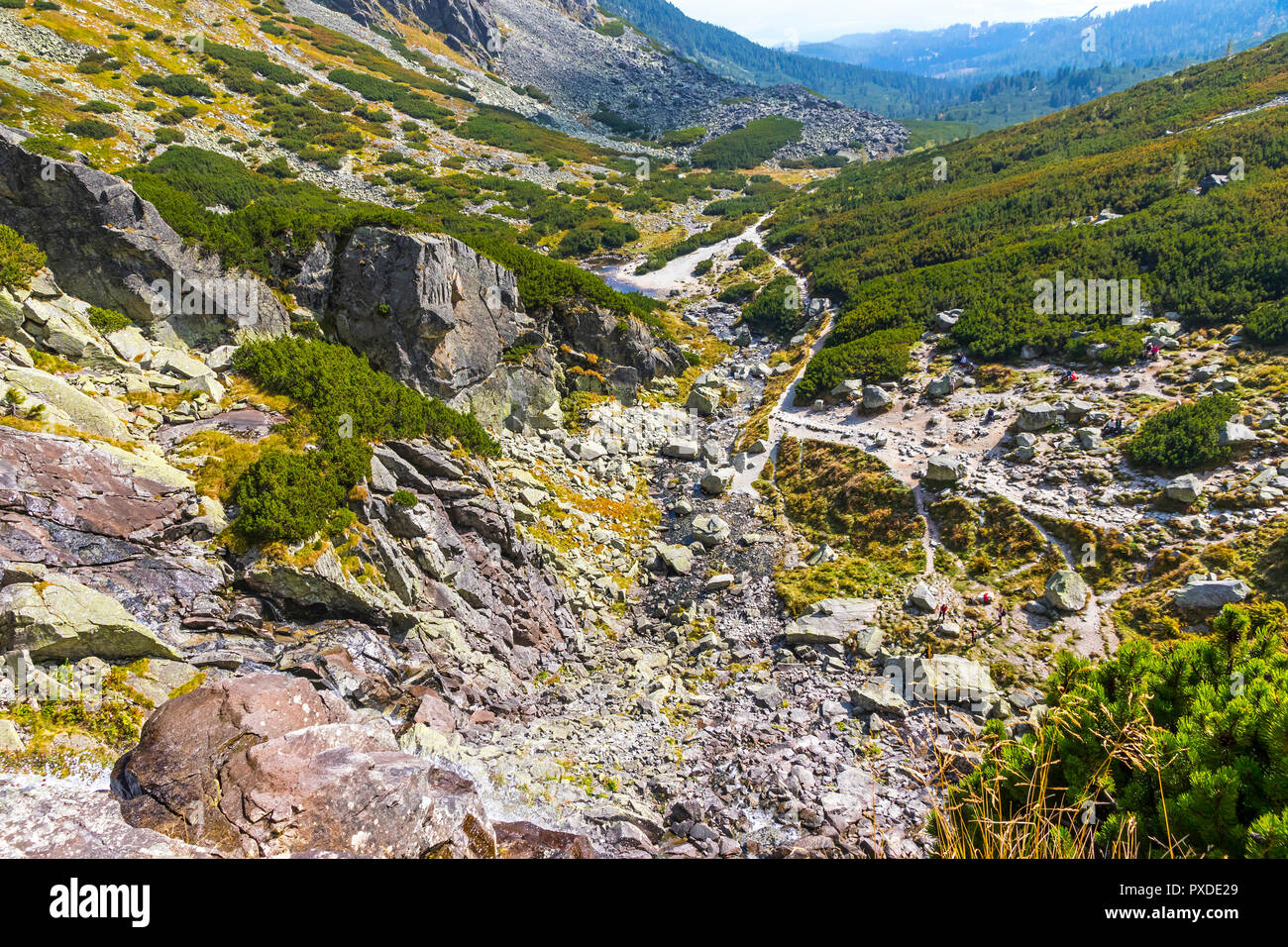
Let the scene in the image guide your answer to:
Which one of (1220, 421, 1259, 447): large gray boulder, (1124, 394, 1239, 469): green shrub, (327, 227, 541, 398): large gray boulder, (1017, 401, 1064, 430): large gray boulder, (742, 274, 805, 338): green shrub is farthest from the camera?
(742, 274, 805, 338): green shrub

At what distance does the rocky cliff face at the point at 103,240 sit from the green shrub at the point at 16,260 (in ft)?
5.36

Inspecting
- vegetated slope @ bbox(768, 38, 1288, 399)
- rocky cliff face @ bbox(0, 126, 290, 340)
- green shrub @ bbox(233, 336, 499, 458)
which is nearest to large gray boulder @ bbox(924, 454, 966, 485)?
vegetated slope @ bbox(768, 38, 1288, 399)

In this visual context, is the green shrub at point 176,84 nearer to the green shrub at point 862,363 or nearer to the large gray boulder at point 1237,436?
the green shrub at point 862,363

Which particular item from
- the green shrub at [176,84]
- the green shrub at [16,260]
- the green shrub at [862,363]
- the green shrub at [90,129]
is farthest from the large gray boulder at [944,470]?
the green shrub at [176,84]

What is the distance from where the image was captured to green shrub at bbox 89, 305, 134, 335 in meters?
13.0

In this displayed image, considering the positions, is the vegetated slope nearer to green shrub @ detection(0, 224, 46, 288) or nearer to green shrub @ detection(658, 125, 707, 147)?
green shrub @ detection(0, 224, 46, 288)

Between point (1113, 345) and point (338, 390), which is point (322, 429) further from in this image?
point (1113, 345)

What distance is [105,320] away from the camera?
13141mm

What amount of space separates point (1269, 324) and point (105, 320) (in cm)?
3689

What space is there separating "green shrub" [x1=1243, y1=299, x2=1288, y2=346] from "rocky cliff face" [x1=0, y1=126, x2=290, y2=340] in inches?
1391
